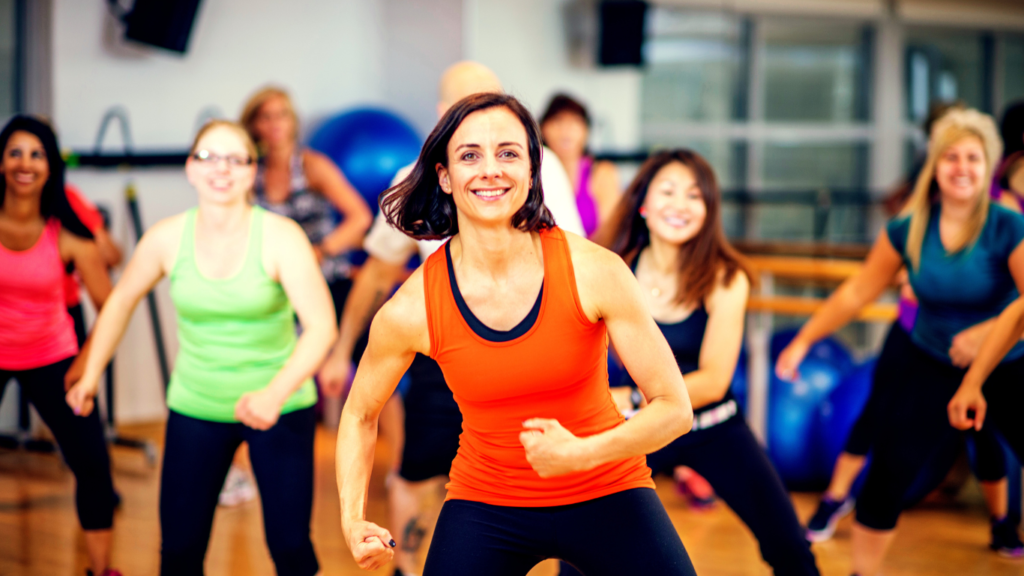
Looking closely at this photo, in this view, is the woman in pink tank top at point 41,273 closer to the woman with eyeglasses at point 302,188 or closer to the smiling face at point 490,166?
the woman with eyeglasses at point 302,188

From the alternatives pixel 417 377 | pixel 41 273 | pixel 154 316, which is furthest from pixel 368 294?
pixel 154 316

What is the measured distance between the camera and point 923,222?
2.60 m

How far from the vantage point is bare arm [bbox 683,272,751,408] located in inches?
88.4

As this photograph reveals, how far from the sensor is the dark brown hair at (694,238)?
239 centimetres

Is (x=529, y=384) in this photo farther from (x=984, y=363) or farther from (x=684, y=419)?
(x=984, y=363)

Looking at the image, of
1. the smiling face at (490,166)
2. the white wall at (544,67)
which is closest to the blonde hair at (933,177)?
the smiling face at (490,166)

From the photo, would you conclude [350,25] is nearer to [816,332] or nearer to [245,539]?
[245,539]

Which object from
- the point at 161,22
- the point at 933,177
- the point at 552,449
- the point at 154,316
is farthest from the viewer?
the point at 161,22

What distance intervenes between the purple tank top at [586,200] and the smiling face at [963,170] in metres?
1.46

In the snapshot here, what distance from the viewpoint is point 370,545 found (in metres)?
1.47

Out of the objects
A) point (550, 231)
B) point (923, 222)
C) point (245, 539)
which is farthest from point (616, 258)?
point (245, 539)

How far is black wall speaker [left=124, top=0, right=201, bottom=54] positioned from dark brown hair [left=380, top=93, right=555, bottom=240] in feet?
11.2

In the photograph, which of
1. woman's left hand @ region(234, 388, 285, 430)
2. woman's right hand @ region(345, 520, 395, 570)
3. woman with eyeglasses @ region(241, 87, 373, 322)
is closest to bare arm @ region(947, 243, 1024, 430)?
woman's right hand @ region(345, 520, 395, 570)

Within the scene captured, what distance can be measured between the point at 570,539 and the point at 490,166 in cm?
67
